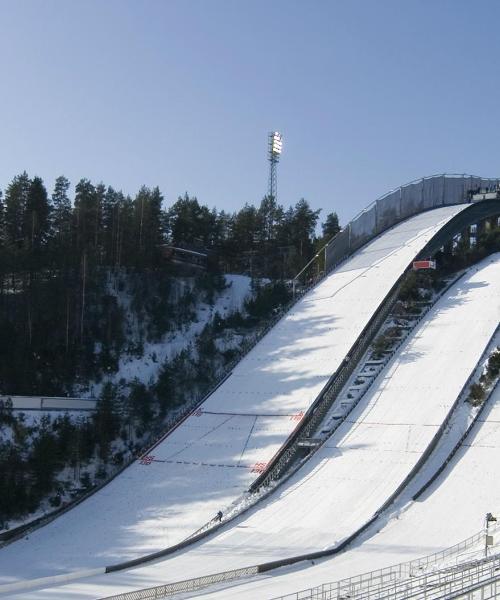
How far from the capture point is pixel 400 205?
128ft

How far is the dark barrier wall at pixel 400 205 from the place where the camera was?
35406mm

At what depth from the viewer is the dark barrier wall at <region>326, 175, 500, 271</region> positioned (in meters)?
35.4

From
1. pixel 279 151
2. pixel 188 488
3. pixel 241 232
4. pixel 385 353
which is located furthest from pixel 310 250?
pixel 188 488

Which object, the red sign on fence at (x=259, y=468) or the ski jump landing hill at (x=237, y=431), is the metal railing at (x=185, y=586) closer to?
the ski jump landing hill at (x=237, y=431)

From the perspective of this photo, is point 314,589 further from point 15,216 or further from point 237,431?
point 15,216

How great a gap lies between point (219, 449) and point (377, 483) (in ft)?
15.4

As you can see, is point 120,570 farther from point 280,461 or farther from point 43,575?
point 280,461

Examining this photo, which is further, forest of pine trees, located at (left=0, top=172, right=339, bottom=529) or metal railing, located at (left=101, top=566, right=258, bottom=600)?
forest of pine trees, located at (left=0, top=172, right=339, bottom=529)

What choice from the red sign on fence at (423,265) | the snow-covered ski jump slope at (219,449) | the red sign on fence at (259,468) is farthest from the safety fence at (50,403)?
the red sign on fence at (423,265)

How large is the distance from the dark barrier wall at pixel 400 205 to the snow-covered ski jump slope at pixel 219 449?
3116mm

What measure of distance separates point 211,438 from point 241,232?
17.1 meters

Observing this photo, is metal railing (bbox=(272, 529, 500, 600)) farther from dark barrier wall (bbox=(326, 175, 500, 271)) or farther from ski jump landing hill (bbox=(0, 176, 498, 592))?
dark barrier wall (bbox=(326, 175, 500, 271))

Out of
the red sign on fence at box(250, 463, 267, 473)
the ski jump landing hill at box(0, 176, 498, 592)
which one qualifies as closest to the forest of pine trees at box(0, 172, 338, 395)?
the ski jump landing hill at box(0, 176, 498, 592)

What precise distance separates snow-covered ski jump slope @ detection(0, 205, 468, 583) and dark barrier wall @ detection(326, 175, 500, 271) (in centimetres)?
312
